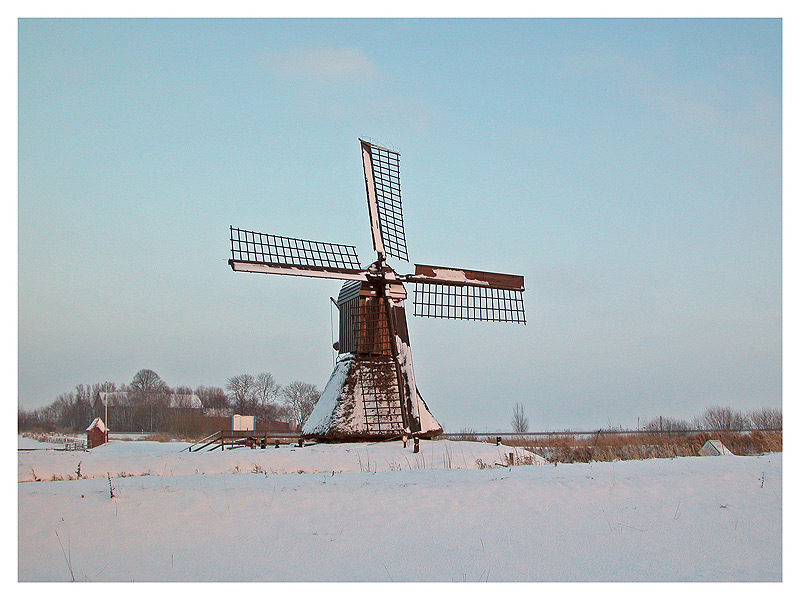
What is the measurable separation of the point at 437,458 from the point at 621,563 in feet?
28.7

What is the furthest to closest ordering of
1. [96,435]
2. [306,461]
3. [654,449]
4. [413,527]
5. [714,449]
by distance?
1. [96,435]
2. [654,449]
3. [714,449]
4. [306,461]
5. [413,527]

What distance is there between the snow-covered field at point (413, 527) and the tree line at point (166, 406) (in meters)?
39.6

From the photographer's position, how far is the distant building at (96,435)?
29.7 meters

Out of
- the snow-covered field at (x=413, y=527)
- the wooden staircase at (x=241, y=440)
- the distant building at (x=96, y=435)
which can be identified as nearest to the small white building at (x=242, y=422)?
the wooden staircase at (x=241, y=440)

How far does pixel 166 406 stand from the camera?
63438 mm

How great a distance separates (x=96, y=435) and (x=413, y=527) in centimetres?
2803

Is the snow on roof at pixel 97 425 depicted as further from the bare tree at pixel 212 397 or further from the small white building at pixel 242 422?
the bare tree at pixel 212 397

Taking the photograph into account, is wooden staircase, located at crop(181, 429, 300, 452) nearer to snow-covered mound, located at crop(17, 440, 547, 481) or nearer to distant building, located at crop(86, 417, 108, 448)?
snow-covered mound, located at crop(17, 440, 547, 481)

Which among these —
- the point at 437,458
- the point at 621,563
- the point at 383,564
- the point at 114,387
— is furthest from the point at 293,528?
the point at 114,387

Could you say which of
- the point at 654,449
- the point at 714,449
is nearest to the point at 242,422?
the point at 654,449

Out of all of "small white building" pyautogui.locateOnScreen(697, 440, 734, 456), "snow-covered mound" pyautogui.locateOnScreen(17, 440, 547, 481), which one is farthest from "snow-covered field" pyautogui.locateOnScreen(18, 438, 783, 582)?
"small white building" pyautogui.locateOnScreen(697, 440, 734, 456)

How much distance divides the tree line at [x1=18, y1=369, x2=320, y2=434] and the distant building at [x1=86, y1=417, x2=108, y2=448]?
1636 centimetres

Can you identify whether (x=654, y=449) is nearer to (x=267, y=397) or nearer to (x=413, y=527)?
(x=413, y=527)

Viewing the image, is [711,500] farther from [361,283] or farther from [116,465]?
[116,465]
